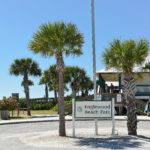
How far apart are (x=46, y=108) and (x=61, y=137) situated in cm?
4971

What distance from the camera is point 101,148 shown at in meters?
17.9

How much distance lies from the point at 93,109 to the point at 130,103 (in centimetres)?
167

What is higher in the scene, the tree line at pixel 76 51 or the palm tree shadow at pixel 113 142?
the tree line at pixel 76 51

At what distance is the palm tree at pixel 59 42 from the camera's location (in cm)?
2127

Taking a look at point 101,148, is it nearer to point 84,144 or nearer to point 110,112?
point 84,144

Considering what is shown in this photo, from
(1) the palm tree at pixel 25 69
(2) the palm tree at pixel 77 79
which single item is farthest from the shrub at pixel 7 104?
(2) the palm tree at pixel 77 79

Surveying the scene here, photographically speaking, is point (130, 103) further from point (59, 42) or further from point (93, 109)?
point (59, 42)

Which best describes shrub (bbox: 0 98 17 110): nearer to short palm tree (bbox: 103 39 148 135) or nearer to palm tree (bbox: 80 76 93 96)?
palm tree (bbox: 80 76 93 96)

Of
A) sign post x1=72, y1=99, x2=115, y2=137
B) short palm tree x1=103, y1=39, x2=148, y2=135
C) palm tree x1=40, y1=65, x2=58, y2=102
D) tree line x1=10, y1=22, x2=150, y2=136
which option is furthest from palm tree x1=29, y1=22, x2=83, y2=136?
palm tree x1=40, y1=65, x2=58, y2=102

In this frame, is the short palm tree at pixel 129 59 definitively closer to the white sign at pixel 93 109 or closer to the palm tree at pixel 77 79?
the white sign at pixel 93 109

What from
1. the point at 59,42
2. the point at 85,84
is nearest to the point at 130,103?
the point at 59,42

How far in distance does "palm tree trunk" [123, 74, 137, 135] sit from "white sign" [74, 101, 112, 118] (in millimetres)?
872

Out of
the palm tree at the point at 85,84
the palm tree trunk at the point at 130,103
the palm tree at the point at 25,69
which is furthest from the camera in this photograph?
the palm tree at the point at 85,84

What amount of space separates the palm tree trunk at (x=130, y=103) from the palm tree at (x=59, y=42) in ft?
8.29
